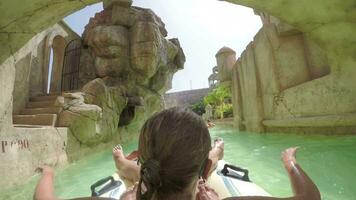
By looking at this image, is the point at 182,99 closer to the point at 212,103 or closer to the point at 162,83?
the point at 212,103

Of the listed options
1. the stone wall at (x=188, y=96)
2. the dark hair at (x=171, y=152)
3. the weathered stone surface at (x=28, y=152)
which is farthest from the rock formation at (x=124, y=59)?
the stone wall at (x=188, y=96)

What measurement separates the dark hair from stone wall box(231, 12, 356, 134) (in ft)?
15.0

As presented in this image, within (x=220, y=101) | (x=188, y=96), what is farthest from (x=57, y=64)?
(x=188, y=96)

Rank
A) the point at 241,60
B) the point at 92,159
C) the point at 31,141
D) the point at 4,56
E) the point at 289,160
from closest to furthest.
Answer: the point at 289,160
the point at 4,56
the point at 31,141
the point at 92,159
the point at 241,60

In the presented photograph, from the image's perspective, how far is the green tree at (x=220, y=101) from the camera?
24.8 meters

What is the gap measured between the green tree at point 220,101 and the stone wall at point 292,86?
48.7 ft

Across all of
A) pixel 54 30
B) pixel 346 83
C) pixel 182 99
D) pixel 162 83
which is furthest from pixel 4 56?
pixel 182 99

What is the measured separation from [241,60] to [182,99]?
2477 centimetres

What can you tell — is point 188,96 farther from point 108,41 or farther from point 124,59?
point 108,41

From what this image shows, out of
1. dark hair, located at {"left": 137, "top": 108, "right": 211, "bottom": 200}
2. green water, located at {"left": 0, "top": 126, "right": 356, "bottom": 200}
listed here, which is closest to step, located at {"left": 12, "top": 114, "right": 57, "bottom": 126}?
green water, located at {"left": 0, "top": 126, "right": 356, "bottom": 200}

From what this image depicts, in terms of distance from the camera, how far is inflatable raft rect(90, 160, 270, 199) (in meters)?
2.26

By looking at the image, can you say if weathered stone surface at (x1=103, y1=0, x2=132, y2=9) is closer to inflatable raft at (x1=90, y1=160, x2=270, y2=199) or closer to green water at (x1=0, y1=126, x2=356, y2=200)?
green water at (x1=0, y1=126, x2=356, y2=200)

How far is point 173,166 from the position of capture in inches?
38.5

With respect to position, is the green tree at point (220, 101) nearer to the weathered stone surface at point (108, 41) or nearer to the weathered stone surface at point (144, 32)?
the weathered stone surface at point (144, 32)
